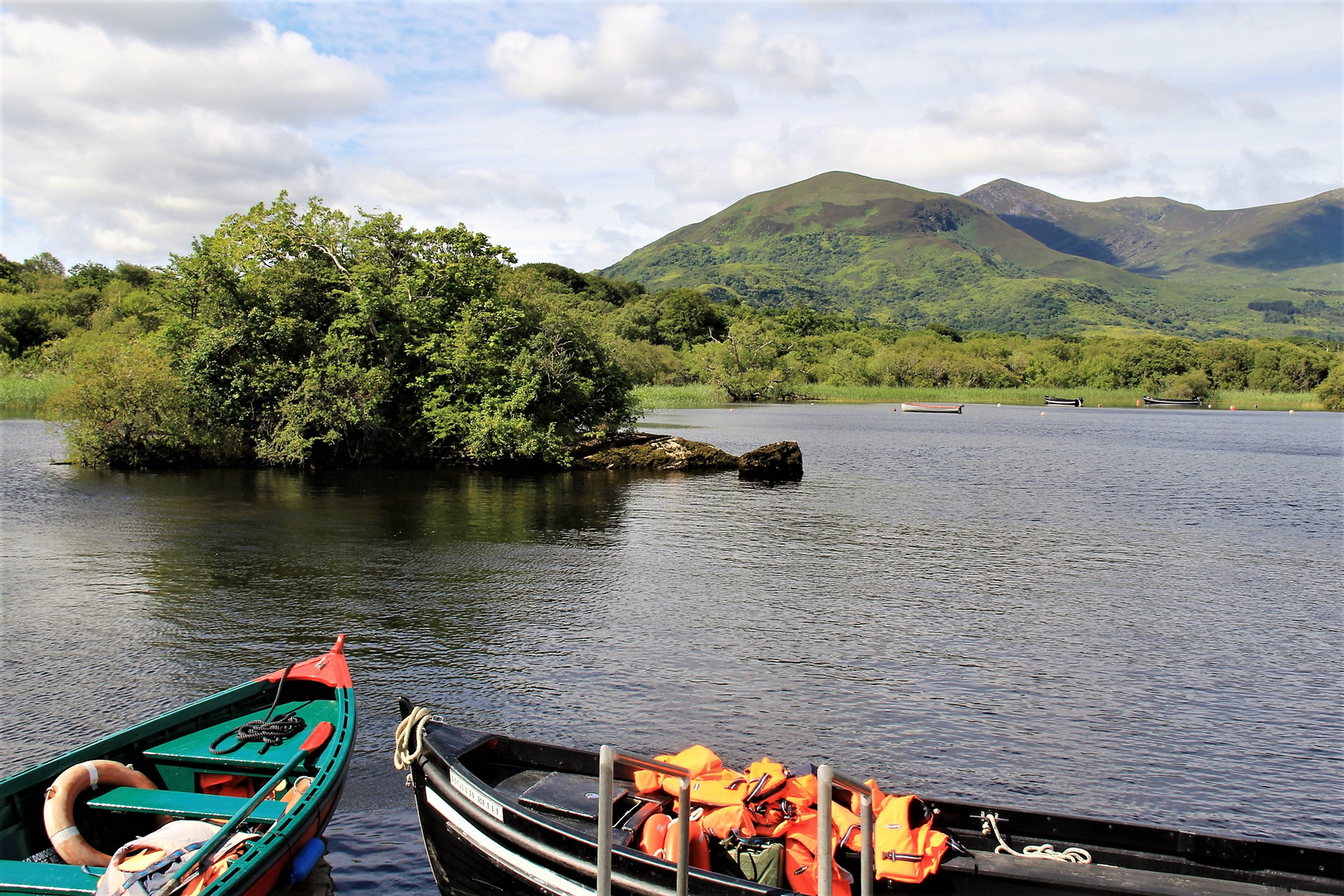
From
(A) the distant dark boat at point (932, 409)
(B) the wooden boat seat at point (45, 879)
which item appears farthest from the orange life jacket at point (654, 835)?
(A) the distant dark boat at point (932, 409)

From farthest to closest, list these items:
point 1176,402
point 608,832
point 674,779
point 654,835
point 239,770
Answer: point 1176,402 < point 239,770 < point 674,779 < point 654,835 < point 608,832

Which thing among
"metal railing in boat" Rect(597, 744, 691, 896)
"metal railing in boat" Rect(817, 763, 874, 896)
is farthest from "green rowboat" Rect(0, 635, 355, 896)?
"metal railing in boat" Rect(817, 763, 874, 896)

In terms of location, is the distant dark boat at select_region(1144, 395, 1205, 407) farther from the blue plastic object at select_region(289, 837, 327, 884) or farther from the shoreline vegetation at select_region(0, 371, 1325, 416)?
the blue plastic object at select_region(289, 837, 327, 884)

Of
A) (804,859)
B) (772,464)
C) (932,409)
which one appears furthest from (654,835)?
(932,409)

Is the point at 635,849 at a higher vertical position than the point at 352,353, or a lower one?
lower

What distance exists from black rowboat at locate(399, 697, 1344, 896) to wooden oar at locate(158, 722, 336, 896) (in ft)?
3.70

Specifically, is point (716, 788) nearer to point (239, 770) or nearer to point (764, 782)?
point (764, 782)

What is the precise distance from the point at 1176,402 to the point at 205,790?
472 feet

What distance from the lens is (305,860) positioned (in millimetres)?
8203

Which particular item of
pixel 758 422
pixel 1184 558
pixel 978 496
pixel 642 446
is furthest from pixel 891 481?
pixel 758 422

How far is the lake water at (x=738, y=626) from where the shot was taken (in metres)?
11.7

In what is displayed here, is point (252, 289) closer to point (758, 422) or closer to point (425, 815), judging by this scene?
point (425, 815)

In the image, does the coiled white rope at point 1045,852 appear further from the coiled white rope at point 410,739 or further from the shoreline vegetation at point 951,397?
the shoreline vegetation at point 951,397

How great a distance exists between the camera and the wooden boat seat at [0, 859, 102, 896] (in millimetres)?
7176
